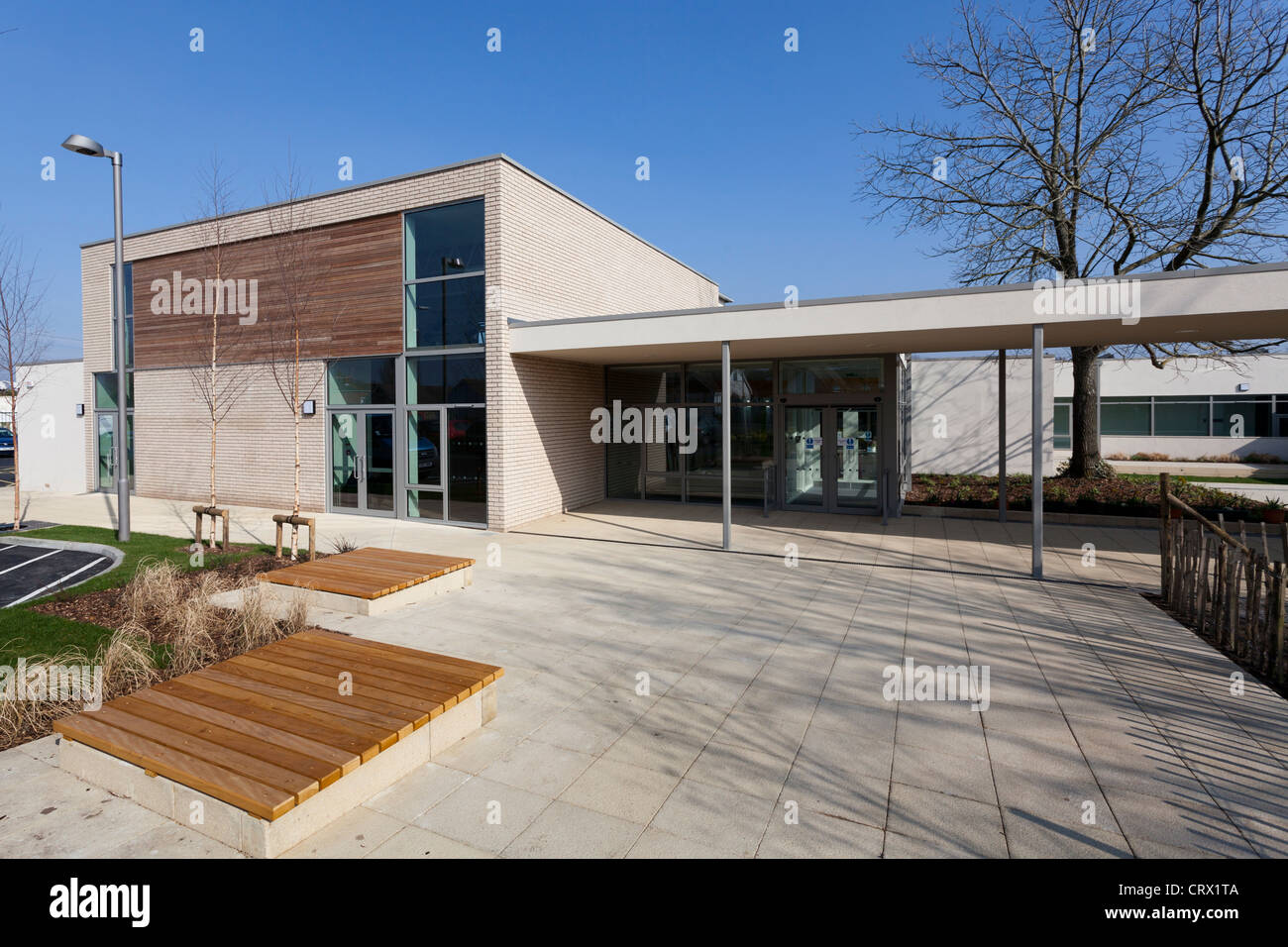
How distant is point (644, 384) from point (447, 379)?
4908mm

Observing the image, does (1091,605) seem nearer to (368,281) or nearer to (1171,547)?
(1171,547)

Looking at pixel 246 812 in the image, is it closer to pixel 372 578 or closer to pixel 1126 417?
pixel 372 578

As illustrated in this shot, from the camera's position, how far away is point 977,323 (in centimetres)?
875

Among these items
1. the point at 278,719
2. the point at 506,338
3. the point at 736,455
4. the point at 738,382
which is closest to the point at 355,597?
the point at 278,719

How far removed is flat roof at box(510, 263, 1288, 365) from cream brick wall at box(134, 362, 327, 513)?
5737mm

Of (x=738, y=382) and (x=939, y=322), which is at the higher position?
(x=939, y=322)

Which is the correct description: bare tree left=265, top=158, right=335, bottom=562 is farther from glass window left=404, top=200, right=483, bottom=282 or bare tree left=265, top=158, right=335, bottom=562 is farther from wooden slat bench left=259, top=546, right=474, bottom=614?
wooden slat bench left=259, top=546, right=474, bottom=614

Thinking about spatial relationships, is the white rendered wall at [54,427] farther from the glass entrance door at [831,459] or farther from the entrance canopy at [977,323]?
the glass entrance door at [831,459]

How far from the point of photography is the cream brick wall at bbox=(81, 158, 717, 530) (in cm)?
1210

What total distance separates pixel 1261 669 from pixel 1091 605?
1.90 meters

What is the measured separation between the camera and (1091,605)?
720 cm

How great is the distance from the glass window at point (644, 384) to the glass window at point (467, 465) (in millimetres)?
4335

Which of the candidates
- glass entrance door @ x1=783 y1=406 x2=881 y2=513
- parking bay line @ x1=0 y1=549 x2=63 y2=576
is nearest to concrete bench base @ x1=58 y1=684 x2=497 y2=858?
parking bay line @ x1=0 y1=549 x2=63 y2=576

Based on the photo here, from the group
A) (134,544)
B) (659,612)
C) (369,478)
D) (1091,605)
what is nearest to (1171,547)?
(1091,605)
